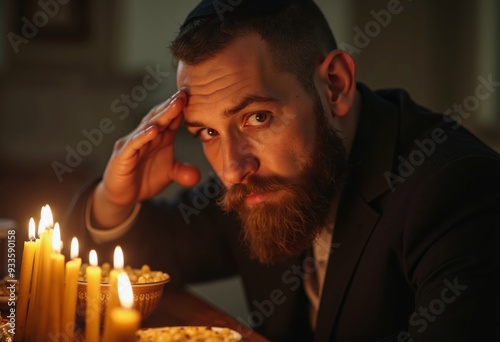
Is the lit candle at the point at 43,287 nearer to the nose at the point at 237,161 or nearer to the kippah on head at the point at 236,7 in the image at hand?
the nose at the point at 237,161

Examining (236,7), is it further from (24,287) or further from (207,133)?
(24,287)

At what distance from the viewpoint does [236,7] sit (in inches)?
67.0

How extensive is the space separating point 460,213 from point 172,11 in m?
3.24

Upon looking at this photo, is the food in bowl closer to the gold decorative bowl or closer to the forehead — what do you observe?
the gold decorative bowl

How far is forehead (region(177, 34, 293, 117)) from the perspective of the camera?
1615mm

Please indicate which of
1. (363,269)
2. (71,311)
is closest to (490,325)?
(363,269)

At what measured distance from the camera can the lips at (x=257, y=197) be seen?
1.64 m

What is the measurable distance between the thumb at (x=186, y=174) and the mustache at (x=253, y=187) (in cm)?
43

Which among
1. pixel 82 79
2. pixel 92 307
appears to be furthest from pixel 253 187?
pixel 82 79

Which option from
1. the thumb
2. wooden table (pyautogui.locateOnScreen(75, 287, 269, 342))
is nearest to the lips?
wooden table (pyautogui.locateOnScreen(75, 287, 269, 342))

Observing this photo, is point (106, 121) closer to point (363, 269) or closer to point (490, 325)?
point (363, 269)

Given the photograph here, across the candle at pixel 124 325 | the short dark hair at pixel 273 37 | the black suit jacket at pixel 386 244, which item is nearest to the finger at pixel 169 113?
the short dark hair at pixel 273 37

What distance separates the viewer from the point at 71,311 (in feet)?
3.60

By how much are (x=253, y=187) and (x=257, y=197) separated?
4 centimetres
